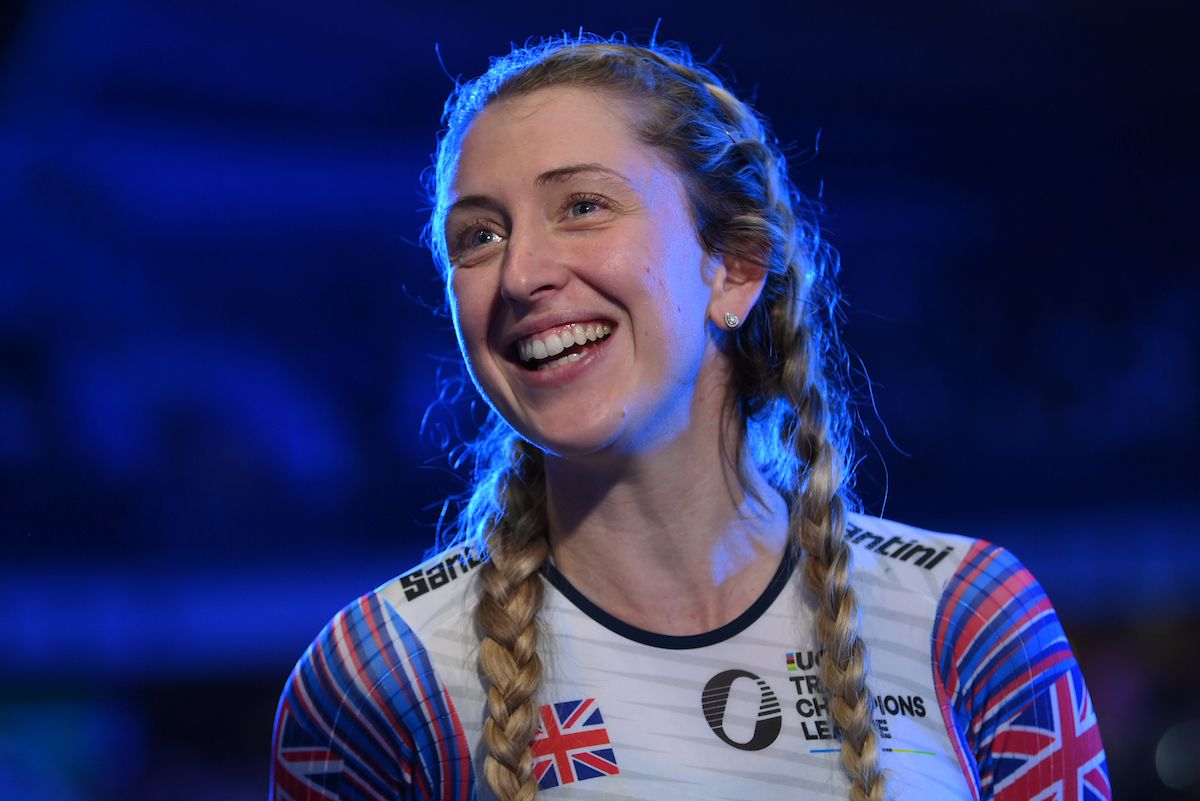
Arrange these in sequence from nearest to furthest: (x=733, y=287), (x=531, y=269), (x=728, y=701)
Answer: (x=531, y=269) → (x=728, y=701) → (x=733, y=287)

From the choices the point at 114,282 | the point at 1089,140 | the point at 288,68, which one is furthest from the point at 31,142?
the point at 1089,140

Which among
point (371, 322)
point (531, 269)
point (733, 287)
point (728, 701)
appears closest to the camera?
point (531, 269)

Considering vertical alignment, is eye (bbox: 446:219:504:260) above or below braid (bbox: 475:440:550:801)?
above

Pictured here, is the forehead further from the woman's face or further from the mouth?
the mouth

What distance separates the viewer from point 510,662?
1497mm

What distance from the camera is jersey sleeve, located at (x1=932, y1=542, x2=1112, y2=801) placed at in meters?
1.53

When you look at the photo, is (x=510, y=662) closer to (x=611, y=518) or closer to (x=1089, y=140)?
(x=611, y=518)

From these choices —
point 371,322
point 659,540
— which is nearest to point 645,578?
point 659,540

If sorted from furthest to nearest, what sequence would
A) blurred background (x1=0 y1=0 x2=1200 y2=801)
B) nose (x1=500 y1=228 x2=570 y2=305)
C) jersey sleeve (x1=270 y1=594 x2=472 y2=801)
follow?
blurred background (x1=0 y1=0 x2=1200 y2=801)
jersey sleeve (x1=270 y1=594 x2=472 y2=801)
nose (x1=500 y1=228 x2=570 y2=305)

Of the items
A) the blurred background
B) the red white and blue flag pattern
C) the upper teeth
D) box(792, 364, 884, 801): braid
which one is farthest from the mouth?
the blurred background

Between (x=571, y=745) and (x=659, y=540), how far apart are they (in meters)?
0.28

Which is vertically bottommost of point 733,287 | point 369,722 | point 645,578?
point 369,722

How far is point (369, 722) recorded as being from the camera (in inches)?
60.5

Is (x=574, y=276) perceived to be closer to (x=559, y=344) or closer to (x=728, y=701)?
(x=559, y=344)
